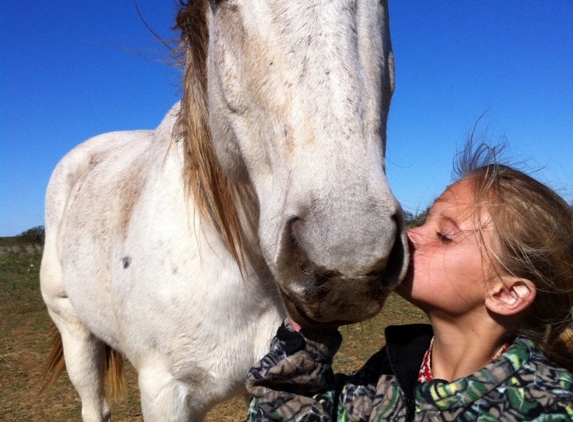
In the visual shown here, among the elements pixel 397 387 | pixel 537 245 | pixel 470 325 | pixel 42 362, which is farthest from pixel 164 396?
pixel 42 362

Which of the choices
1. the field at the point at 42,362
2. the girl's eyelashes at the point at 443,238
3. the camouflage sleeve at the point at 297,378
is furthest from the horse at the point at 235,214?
the field at the point at 42,362

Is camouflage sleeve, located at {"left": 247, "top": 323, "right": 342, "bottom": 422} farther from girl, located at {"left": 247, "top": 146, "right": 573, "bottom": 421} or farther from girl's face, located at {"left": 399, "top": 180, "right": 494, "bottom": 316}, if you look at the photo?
girl's face, located at {"left": 399, "top": 180, "right": 494, "bottom": 316}

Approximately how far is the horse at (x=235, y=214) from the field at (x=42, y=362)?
5.63 feet

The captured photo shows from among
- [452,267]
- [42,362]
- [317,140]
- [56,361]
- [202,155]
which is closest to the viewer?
[317,140]

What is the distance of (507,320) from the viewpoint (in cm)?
140

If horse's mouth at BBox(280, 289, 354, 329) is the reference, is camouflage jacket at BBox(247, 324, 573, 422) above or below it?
below

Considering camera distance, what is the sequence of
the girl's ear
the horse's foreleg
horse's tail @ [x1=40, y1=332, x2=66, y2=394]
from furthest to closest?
horse's tail @ [x1=40, y1=332, x2=66, y2=394], the horse's foreleg, the girl's ear

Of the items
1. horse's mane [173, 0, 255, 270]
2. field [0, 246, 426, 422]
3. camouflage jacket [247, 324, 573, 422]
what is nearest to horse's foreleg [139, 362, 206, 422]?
horse's mane [173, 0, 255, 270]

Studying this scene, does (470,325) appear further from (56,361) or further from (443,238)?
(56,361)

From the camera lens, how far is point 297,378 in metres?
1.40

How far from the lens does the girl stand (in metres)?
1.29

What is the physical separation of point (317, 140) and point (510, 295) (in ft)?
2.13

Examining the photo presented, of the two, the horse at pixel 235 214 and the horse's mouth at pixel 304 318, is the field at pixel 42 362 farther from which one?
the horse's mouth at pixel 304 318

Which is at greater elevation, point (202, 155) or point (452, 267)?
point (202, 155)
